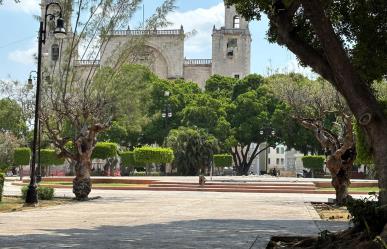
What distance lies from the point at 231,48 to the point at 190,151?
113ft

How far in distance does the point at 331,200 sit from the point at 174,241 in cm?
1290

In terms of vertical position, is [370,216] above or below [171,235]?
above

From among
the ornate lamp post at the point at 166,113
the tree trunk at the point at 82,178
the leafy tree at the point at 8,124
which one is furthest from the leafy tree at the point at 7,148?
the tree trunk at the point at 82,178

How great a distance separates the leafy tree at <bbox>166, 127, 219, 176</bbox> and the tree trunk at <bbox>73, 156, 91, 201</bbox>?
96.6ft

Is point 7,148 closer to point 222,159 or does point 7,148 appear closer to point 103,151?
point 103,151

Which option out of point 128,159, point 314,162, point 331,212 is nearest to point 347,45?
point 331,212

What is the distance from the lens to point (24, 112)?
3762 centimetres

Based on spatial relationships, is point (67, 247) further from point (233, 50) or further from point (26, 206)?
point (233, 50)

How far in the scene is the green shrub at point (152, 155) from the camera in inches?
1886

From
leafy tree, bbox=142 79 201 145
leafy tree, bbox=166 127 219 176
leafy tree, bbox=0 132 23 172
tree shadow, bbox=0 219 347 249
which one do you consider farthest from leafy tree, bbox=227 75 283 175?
tree shadow, bbox=0 219 347 249

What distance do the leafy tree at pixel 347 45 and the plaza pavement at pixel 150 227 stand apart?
7.97 ft

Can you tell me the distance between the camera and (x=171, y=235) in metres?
10.0

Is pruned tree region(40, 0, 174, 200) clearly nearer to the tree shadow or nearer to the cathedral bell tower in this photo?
the tree shadow

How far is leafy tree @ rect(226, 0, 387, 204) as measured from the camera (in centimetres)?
802
